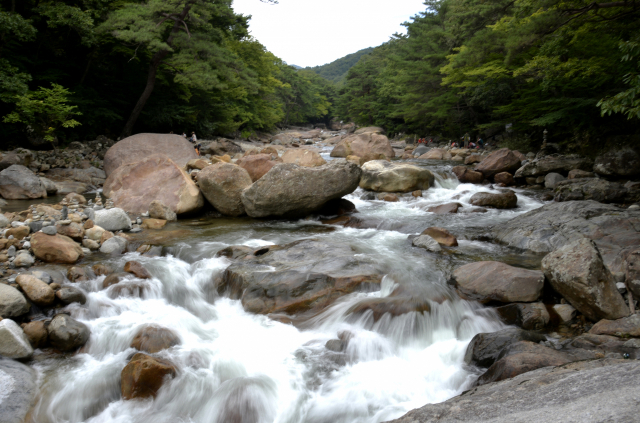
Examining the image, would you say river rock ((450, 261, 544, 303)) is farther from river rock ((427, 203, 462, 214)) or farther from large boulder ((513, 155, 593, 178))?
large boulder ((513, 155, 593, 178))

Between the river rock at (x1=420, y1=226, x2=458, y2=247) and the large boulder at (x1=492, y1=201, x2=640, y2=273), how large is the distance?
1099 millimetres

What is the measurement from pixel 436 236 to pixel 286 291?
3.84 meters

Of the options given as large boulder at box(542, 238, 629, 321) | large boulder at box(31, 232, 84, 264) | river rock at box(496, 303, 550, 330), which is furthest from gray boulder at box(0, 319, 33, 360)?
large boulder at box(542, 238, 629, 321)

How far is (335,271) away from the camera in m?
6.07

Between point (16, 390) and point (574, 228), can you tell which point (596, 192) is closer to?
point (574, 228)

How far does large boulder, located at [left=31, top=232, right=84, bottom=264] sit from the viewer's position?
6.32 meters

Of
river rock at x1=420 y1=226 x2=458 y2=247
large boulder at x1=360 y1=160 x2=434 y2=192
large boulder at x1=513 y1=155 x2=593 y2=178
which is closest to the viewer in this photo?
river rock at x1=420 y1=226 x2=458 y2=247

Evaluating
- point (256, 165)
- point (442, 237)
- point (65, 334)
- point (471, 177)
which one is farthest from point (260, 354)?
point (471, 177)

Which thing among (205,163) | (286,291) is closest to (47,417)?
(286,291)

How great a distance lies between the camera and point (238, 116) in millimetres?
32188

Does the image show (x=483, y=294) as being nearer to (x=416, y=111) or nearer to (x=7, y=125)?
(x=7, y=125)

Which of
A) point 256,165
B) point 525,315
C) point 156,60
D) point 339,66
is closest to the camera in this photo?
point 525,315

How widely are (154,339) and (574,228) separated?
7.69m

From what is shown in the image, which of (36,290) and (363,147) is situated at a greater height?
(363,147)
